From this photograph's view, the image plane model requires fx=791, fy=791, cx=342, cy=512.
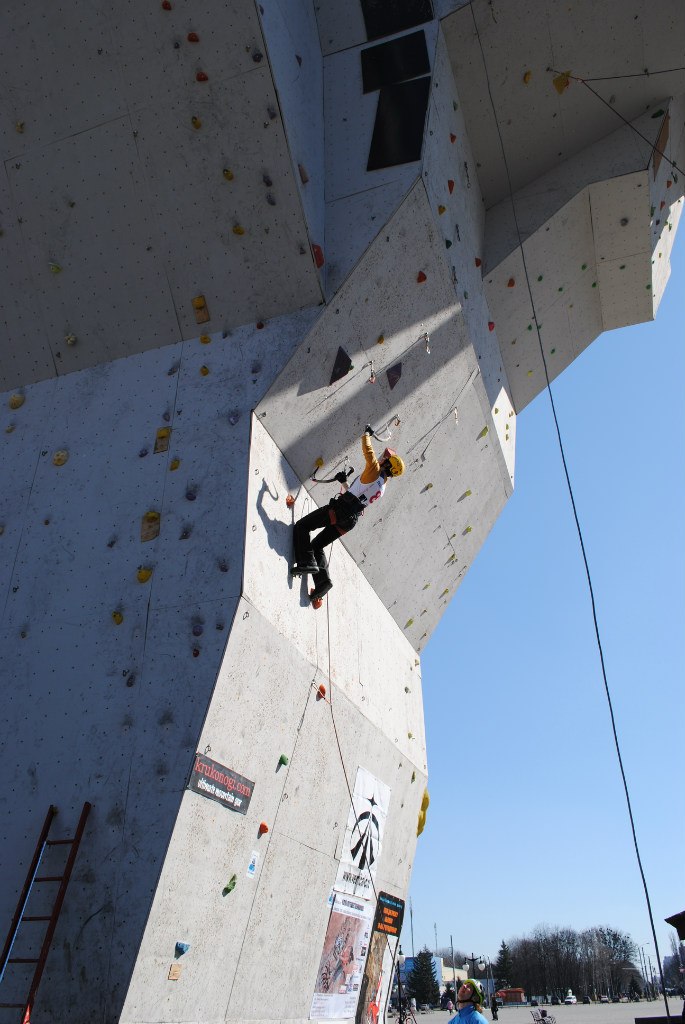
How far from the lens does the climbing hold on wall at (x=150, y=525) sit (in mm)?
4543

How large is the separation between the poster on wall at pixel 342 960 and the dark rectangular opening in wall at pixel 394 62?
5564 millimetres

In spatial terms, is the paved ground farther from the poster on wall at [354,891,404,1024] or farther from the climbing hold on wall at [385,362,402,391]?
the climbing hold on wall at [385,362,402,391]

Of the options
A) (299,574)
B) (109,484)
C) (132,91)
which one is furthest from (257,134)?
(299,574)

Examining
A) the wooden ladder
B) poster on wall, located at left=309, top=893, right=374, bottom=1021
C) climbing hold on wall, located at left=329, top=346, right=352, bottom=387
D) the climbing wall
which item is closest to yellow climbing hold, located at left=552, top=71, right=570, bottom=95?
climbing hold on wall, located at left=329, top=346, right=352, bottom=387

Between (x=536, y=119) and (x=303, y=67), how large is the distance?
2017 millimetres

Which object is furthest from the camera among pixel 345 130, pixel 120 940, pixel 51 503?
pixel 345 130

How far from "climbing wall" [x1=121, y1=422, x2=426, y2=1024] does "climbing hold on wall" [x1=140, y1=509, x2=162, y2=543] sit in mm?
569

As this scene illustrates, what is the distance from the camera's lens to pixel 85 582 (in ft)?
15.0

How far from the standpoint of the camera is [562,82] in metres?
5.99

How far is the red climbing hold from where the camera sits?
4887 millimetres

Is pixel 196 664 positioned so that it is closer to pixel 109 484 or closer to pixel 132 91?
pixel 109 484

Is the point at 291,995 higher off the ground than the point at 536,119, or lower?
lower

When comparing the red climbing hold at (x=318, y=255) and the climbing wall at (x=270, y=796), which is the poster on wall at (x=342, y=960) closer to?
the climbing wall at (x=270, y=796)

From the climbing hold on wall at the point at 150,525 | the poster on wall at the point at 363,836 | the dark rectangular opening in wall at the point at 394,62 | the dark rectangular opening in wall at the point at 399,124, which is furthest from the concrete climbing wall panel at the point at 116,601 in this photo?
the poster on wall at the point at 363,836
